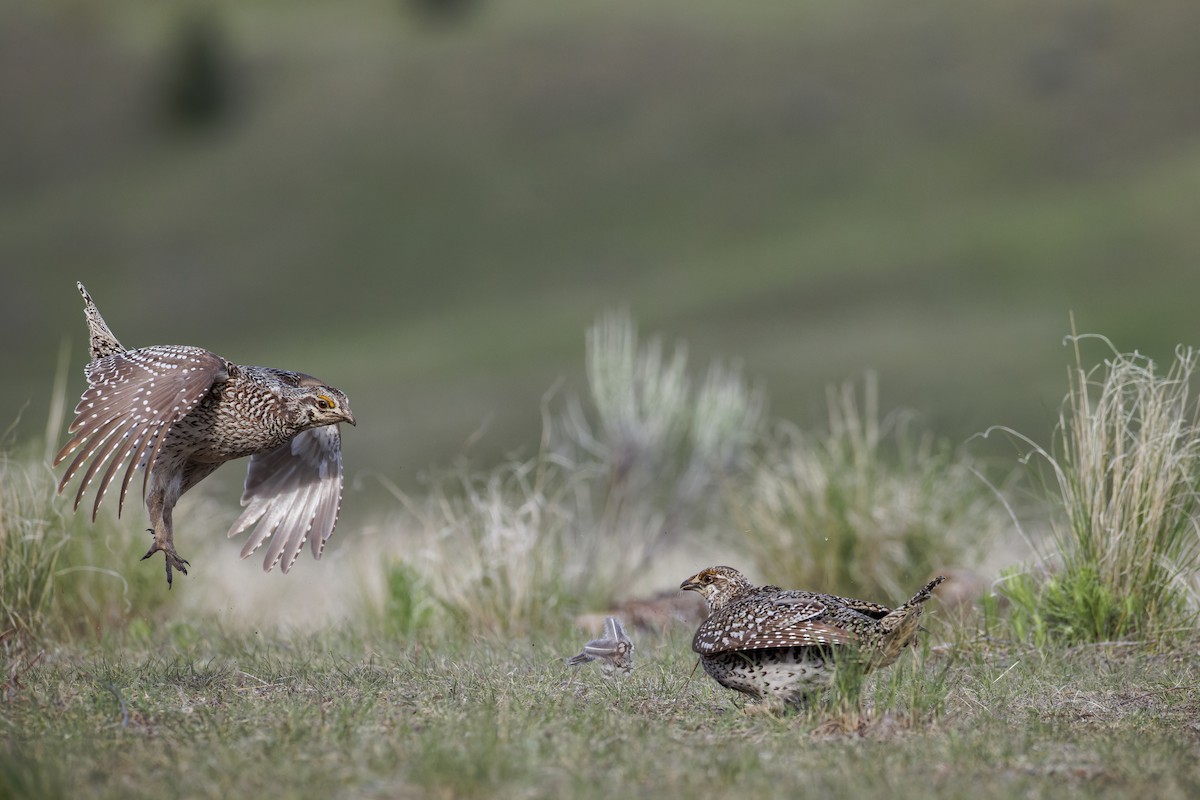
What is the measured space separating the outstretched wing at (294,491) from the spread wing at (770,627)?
8.66 ft

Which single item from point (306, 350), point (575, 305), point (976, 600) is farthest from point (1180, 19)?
point (976, 600)

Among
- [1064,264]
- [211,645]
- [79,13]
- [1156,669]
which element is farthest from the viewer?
[79,13]

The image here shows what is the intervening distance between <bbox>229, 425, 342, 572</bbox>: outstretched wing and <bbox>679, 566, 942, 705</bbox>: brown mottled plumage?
2682mm

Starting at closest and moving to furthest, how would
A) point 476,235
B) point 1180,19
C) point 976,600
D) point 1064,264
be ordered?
point 976,600 < point 1064,264 < point 476,235 < point 1180,19

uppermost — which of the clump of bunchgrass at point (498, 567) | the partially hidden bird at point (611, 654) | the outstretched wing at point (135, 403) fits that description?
the outstretched wing at point (135, 403)

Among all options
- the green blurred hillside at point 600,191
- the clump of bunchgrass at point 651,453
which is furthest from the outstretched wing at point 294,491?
the green blurred hillside at point 600,191

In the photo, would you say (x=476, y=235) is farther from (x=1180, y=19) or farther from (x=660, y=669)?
(x=660, y=669)

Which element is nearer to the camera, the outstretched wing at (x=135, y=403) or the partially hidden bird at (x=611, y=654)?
the outstretched wing at (x=135, y=403)

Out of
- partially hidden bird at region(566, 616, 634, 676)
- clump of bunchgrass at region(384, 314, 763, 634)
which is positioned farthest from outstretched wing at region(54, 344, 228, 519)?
clump of bunchgrass at region(384, 314, 763, 634)

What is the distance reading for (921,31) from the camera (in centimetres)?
7106

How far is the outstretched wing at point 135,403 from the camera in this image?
6500mm

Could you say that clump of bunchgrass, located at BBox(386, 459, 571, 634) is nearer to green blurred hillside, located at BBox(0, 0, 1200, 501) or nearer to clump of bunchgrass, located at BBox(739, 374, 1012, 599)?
clump of bunchgrass, located at BBox(739, 374, 1012, 599)

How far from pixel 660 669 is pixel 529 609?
296 cm

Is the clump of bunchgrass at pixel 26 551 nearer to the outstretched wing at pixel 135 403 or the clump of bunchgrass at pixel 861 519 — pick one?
the outstretched wing at pixel 135 403
